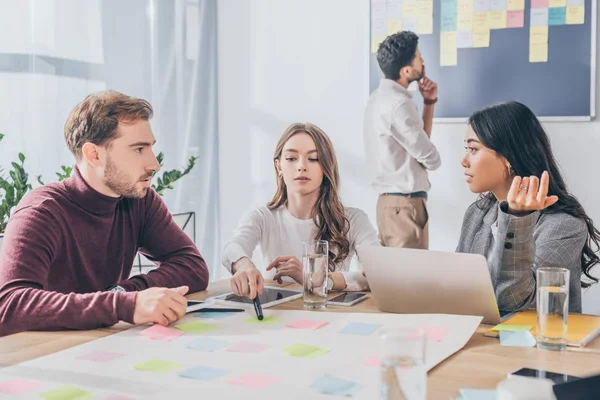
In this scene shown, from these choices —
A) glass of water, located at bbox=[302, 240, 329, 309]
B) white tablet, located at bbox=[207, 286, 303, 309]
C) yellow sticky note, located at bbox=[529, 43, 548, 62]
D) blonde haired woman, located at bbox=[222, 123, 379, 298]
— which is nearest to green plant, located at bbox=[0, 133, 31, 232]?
blonde haired woman, located at bbox=[222, 123, 379, 298]

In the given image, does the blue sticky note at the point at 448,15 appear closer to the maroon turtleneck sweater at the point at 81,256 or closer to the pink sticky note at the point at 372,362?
the maroon turtleneck sweater at the point at 81,256

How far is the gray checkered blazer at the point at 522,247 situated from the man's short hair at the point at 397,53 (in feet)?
5.11

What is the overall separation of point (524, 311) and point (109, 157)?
3.72 ft

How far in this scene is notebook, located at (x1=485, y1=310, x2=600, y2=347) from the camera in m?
1.29

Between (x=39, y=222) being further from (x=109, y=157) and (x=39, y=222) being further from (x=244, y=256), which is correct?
(x=244, y=256)

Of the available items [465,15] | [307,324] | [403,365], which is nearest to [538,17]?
[465,15]

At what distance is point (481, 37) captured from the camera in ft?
12.0

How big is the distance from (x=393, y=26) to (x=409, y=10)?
0.40ft

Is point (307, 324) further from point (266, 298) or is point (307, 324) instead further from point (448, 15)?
point (448, 15)

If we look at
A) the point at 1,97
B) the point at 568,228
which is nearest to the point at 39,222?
the point at 568,228

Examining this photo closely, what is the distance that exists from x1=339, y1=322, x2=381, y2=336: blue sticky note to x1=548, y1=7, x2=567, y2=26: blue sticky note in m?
2.59

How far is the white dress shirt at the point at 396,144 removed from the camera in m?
3.39

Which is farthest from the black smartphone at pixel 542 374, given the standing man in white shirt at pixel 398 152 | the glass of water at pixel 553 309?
the standing man in white shirt at pixel 398 152

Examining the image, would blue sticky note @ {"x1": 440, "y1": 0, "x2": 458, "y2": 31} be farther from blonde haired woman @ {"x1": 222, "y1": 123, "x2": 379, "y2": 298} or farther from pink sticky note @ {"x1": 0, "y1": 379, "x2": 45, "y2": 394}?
pink sticky note @ {"x1": 0, "y1": 379, "x2": 45, "y2": 394}
